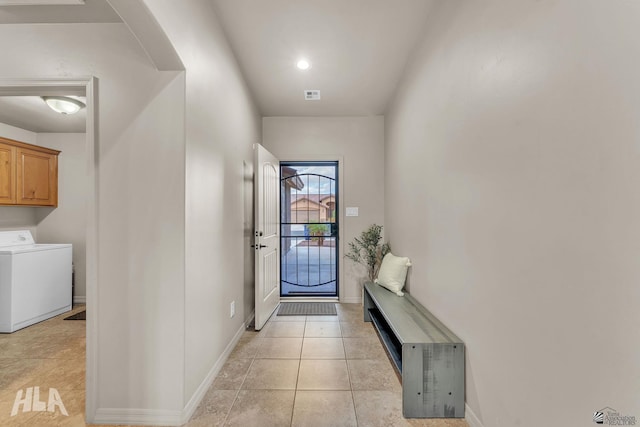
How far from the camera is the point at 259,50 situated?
259 cm

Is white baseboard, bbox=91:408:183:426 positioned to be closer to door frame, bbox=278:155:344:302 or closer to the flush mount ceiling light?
door frame, bbox=278:155:344:302

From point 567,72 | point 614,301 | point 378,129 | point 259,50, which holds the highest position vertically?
point 259,50

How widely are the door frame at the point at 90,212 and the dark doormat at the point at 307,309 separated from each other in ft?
6.89

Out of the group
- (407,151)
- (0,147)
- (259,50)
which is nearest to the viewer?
(259,50)

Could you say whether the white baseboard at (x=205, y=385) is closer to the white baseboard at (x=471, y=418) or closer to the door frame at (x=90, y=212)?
the door frame at (x=90, y=212)

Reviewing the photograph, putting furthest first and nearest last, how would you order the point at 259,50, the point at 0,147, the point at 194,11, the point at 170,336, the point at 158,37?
the point at 0,147 → the point at 259,50 → the point at 194,11 → the point at 170,336 → the point at 158,37

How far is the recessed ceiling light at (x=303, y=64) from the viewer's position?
2740 mm

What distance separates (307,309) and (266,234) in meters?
1.22

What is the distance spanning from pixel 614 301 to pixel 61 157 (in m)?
5.92


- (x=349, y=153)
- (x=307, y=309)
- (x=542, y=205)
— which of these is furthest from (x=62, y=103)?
(x=542, y=205)

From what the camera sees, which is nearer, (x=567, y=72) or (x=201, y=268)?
(x=567, y=72)

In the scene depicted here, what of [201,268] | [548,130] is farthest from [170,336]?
[548,130]

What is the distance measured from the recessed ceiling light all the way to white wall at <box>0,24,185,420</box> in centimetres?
144

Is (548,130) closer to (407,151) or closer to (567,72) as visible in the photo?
(567,72)
